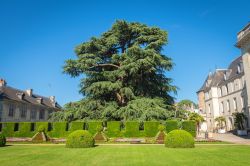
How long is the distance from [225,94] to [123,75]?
25.1 meters

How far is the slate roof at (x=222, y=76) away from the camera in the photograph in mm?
38750

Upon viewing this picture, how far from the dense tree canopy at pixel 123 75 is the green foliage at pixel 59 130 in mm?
1029

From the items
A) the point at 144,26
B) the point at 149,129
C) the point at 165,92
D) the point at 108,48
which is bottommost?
the point at 149,129

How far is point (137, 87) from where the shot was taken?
26.3 meters

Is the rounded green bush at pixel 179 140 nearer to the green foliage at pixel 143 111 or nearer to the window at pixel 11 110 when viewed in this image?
the green foliage at pixel 143 111

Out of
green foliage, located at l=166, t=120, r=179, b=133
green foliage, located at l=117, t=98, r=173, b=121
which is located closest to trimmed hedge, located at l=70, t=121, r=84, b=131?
green foliage, located at l=117, t=98, r=173, b=121

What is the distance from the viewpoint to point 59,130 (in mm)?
24609

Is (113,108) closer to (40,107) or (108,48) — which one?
(108,48)

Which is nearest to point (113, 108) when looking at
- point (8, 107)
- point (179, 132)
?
point (179, 132)

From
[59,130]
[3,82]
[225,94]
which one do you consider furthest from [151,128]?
[3,82]

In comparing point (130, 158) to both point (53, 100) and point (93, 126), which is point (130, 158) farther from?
point (53, 100)

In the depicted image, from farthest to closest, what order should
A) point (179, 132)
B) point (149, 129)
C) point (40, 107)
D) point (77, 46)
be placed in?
point (40, 107) → point (77, 46) → point (149, 129) → point (179, 132)

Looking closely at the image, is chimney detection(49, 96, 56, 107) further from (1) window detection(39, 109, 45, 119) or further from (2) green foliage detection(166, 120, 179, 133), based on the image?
(2) green foliage detection(166, 120, 179, 133)

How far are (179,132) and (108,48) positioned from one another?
53.1 ft
